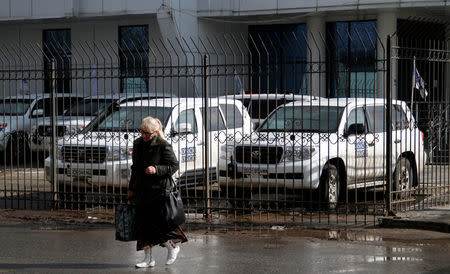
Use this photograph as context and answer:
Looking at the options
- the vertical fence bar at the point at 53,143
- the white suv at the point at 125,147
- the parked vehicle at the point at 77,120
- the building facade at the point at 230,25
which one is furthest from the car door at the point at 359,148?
the building facade at the point at 230,25

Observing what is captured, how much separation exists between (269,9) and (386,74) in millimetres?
14866

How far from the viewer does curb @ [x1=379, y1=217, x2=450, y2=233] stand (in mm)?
11672

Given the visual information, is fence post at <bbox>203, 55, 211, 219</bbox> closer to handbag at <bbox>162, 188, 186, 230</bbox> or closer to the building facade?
handbag at <bbox>162, 188, 186, 230</bbox>

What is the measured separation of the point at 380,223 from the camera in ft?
39.9

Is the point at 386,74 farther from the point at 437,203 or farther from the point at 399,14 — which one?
the point at 399,14

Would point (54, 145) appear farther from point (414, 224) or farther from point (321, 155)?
point (414, 224)

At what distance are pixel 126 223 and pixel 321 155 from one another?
459 centimetres

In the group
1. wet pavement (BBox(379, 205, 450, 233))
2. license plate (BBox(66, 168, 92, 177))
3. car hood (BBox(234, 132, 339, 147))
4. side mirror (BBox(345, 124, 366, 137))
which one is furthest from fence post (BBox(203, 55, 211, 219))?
wet pavement (BBox(379, 205, 450, 233))

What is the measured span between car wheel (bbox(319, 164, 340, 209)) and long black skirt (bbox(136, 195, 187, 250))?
418cm

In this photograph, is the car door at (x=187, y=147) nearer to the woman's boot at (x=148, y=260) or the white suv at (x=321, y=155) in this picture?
the white suv at (x=321, y=155)

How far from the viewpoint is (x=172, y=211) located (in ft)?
30.6

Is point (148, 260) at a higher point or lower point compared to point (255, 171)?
lower

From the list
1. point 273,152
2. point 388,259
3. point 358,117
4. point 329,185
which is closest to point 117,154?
point 273,152

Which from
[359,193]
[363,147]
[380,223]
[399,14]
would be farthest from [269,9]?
[380,223]
